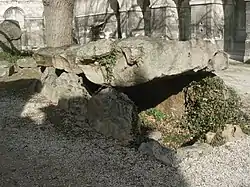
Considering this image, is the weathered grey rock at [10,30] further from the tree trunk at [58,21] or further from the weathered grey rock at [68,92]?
the weathered grey rock at [68,92]

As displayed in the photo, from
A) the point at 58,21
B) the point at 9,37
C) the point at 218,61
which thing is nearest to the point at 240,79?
the point at 218,61

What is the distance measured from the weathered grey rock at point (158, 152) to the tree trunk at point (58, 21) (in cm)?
333

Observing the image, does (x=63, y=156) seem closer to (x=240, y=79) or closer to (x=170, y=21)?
(x=240, y=79)

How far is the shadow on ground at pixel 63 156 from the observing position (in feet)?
14.2

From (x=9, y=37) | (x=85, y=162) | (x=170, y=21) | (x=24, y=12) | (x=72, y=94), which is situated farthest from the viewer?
(x=24, y=12)

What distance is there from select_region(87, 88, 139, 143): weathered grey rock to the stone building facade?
25.5 feet

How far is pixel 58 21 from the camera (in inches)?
301

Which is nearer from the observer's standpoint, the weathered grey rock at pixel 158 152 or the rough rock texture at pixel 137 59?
the weathered grey rock at pixel 158 152

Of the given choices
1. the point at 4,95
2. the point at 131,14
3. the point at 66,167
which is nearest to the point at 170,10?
the point at 131,14

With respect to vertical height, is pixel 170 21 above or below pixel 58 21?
above

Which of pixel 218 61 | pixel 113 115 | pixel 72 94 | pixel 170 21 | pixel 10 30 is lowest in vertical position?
pixel 113 115

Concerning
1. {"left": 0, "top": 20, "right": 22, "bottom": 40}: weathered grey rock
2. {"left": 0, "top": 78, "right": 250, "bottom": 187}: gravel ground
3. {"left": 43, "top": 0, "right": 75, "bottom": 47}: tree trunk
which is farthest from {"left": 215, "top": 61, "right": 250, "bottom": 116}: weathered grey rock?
{"left": 0, "top": 20, "right": 22, "bottom": 40}: weathered grey rock

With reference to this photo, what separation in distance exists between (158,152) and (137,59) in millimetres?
1229

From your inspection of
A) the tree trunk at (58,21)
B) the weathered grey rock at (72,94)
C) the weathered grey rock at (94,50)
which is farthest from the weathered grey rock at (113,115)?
the tree trunk at (58,21)
